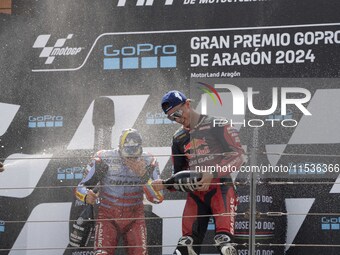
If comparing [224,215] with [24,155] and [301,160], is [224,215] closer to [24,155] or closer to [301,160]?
[301,160]

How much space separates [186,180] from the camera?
5266 millimetres

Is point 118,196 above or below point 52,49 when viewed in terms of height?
below

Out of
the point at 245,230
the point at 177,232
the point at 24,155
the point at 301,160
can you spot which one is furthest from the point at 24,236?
the point at 301,160

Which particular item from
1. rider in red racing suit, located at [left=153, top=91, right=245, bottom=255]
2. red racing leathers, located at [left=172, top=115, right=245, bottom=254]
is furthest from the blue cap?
red racing leathers, located at [left=172, top=115, right=245, bottom=254]

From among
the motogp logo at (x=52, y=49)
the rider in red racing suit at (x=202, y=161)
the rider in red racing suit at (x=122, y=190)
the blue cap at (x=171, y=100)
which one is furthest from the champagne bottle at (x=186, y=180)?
the motogp logo at (x=52, y=49)

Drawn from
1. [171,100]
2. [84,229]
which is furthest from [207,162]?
[84,229]

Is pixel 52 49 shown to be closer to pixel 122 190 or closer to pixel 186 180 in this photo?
pixel 122 190

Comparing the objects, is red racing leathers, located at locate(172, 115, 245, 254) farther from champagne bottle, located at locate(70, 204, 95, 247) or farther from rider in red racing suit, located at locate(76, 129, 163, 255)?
champagne bottle, located at locate(70, 204, 95, 247)

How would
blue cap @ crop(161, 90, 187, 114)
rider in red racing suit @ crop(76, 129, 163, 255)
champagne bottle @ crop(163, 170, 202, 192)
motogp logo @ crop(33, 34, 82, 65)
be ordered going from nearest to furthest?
champagne bottle @ crop(163, 170, 202, 192)
blue cap @ crop(161, 90, 187, 114)
rider in red racing suit @ crop(76, 129, 163, 255)
motogp logo @ crop(33, 34, 82, 65)

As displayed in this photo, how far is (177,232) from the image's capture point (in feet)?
19.1

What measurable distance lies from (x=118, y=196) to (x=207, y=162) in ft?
2.28

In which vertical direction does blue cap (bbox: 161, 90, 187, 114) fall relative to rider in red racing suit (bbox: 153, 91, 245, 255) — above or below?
above

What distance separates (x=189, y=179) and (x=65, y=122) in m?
1.13

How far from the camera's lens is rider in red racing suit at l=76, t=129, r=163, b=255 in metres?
5.79
